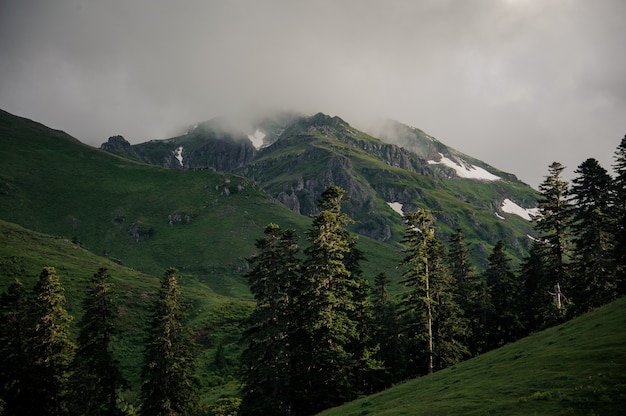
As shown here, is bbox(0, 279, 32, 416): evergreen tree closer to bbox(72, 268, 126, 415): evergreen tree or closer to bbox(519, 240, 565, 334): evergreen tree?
bbox(72, 268, 126, 415): evergreen tree

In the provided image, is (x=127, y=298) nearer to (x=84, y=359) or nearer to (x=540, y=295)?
(x=84, y=359)

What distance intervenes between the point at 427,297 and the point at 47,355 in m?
36.0

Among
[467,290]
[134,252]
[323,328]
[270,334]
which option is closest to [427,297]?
[323,328]

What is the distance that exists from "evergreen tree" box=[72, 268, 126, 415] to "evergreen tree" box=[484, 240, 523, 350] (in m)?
48.3

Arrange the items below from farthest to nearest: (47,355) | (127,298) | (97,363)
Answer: (127,298) → (47,355) → (97,363)

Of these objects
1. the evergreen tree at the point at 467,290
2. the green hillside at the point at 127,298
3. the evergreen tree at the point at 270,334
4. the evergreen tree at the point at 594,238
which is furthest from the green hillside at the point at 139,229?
the evergreen tree at the point at 594,238

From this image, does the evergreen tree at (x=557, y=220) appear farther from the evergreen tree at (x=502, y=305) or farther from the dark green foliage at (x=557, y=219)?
the evergreen tree at (x=502, y=305)

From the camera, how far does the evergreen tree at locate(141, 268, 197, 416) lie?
109 ft

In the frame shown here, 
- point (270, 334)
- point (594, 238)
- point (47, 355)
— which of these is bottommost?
point (47, 355)

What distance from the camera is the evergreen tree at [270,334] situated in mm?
32500

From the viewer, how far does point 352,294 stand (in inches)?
1486

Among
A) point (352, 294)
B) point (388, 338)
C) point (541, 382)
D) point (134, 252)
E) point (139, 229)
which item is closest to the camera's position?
point (541, 382)

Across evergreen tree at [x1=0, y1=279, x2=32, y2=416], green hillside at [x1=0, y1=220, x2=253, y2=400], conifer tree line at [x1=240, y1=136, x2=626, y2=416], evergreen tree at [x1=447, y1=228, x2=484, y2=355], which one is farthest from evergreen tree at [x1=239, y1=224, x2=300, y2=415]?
evergreen tree at [x1=447, y1=228, x2=484, y2=355]

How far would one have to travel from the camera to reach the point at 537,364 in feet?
72.6
